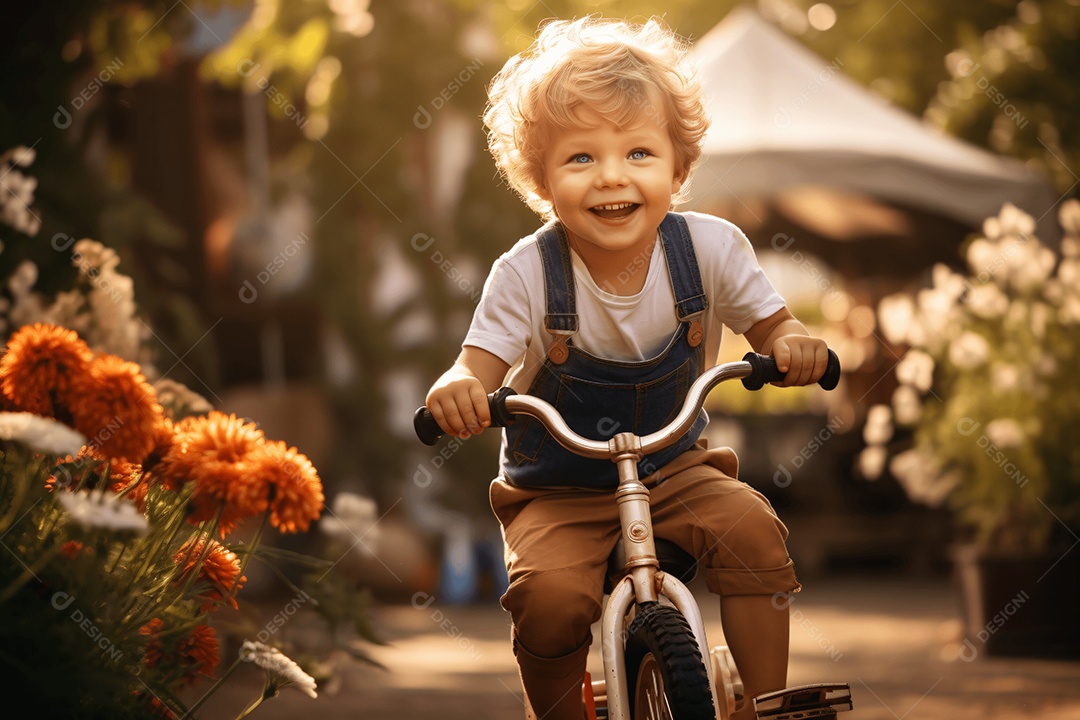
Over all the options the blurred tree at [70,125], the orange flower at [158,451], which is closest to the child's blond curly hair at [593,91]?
the orange flower at [158,451]

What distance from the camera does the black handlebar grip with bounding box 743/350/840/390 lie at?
2262mm

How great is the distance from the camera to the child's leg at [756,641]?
229cm

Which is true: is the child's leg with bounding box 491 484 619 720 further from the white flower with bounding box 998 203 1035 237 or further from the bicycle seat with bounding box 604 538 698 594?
the white flower with bounding box 998 203 1035 237

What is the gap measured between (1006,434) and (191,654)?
12.6 feet

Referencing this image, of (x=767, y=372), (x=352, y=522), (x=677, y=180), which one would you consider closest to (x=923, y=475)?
(x=352, y=522)

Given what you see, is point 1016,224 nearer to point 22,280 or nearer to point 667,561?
point 667,561

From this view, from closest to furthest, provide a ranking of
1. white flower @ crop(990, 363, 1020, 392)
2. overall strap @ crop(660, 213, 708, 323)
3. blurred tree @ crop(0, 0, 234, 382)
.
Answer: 1. overall strap @ crop(660, 213, 708, 323)
2. blurred tree @ crop(0, 0, 234, 382)
3. white flower @ crop(990, 363, 1020, 392)

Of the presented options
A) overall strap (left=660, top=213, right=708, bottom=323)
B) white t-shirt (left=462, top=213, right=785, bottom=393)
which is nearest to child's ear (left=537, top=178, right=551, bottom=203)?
white t-shirt (left=462, top=213, right=785, bottom=393)

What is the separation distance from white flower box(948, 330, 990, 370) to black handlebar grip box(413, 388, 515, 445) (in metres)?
3.83

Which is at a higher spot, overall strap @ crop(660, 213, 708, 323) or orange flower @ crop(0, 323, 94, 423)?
overall strap @ crop(660, 213, 708, 323)

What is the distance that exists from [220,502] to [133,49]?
117 inches

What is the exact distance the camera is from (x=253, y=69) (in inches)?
246

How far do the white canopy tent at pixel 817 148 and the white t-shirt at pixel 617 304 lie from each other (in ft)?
15.9

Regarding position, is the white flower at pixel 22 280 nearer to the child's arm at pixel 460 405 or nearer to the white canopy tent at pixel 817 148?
the child's arm at pixel 460 405
